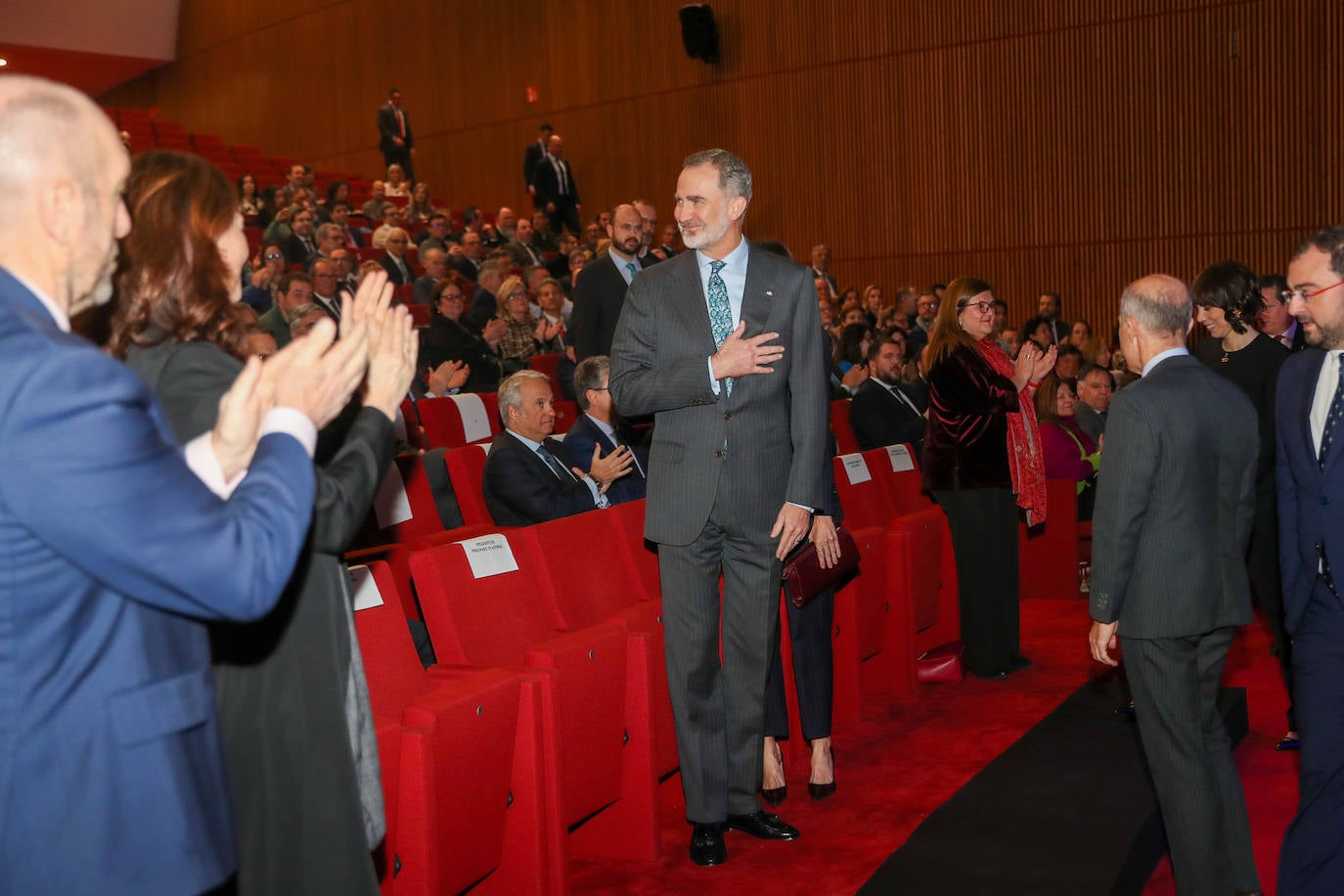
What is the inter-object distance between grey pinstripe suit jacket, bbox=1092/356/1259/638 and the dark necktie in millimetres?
2043

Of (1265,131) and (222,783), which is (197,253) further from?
(1265,131)

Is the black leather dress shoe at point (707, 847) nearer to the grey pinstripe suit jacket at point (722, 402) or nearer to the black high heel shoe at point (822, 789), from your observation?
the black high heel shoe at point (822, 789)

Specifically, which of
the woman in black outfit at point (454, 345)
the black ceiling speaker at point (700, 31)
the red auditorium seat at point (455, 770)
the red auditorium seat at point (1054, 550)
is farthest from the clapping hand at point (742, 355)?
A: the black ceiling speaker at point (700, 31)

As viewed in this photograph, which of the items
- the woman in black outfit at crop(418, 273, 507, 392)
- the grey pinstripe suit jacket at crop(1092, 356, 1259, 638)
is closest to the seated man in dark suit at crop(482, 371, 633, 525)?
the grey pinstripe suit jacket at crop(1092, 356, 1259, 638)

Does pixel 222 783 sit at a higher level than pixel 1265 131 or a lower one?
lower

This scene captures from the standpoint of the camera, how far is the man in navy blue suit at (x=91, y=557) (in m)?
1.03

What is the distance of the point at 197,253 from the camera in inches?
54.1

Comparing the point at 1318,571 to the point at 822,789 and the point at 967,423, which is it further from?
the point at 967,423

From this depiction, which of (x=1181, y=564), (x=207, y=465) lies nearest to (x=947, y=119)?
(x=1181, y=564)

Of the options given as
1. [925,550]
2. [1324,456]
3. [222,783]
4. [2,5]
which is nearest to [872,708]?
[925,550]

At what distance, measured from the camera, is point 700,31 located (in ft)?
36.8

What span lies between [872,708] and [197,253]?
10.6 ft

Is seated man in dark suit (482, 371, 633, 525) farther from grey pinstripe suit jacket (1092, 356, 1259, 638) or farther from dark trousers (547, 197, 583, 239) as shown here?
dark trousers (547, 197, 583, 239)

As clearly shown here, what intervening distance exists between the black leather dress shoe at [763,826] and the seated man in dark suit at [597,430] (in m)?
1.45
